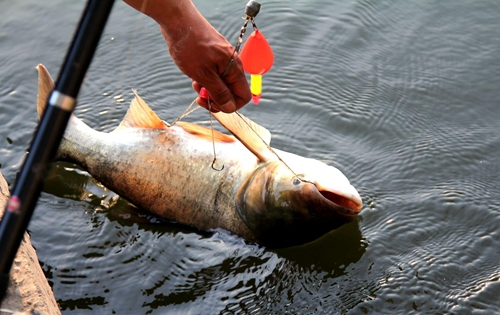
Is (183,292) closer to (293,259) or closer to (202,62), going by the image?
(293,259)

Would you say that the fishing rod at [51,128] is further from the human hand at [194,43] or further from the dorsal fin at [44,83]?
the dorsal fin at [44,83]

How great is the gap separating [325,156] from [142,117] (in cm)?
138

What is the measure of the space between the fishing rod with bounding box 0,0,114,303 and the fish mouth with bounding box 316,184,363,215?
7.57 feet

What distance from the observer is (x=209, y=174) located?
4.34 m

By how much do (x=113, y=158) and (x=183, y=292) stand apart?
104cm

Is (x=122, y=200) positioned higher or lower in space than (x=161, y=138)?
lower

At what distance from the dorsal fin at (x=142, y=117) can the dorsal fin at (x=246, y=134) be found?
0.57 meters

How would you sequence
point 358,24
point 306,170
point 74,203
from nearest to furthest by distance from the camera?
point 306,170 → point 74,203 → point 358,24

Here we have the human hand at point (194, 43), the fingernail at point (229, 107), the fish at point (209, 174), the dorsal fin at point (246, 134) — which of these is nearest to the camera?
the human hand at point (194, 43)

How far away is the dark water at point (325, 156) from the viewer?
13.4ft

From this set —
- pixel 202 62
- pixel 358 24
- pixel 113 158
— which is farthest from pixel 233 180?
pixel 358 24

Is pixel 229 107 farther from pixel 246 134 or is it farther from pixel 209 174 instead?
pixel 209 174

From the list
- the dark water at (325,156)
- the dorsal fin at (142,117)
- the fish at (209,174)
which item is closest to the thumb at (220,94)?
the fish at (209,174)

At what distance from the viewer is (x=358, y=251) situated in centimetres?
431
